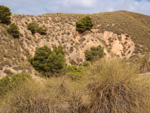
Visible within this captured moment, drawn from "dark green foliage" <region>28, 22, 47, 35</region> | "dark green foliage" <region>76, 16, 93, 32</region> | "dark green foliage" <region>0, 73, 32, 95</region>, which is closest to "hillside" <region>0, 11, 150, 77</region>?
"dark green foliage" <region>28, 22, 47, 35</region>

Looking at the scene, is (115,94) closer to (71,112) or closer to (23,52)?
(71,112)

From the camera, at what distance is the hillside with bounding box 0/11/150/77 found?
20.6 meters

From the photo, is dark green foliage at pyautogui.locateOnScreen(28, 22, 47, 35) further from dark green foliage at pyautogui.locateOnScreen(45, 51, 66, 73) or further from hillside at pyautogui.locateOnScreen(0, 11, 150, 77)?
dark green foliage at pyautogui.locateOnScreen(45, 51, 66, 73)

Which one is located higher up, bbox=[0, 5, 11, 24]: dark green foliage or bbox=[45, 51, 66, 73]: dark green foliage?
bbox=[0, 5, 11, 24]: dark green foliage

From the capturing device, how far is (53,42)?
2856 centimetres

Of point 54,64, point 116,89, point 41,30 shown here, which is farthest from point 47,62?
point 116,89

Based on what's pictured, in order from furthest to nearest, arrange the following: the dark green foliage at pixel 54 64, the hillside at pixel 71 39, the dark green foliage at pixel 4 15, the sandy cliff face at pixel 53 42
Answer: the dark green foliage at pixel 4 15
the hillside at pixel 71 39
the dark green foliage at pixel 54 64
the sandy cliff face at pixel 53 42

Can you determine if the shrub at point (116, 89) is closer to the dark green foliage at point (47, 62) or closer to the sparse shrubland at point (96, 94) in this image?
the sparse shrubland at point (96, 94)

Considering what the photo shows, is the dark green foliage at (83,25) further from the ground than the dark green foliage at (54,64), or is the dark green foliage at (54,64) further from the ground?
the dark green foliage at (83,25)

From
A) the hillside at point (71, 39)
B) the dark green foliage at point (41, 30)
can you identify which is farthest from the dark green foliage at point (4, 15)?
the dark green foliage at point (41, 30)

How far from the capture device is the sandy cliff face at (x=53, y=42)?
19.1m

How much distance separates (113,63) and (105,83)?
82 cm

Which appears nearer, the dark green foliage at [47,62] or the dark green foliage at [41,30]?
the dark green foliage at [47,62]

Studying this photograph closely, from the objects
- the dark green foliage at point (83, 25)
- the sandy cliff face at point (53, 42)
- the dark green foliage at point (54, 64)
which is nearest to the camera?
the sandy cliff face at point (53, 42)
